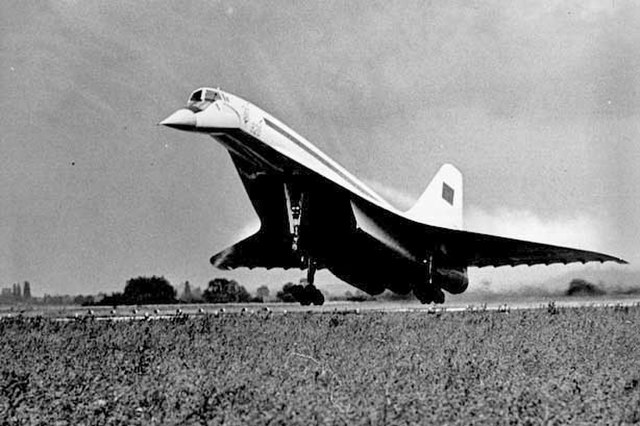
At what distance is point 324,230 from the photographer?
77.8ft

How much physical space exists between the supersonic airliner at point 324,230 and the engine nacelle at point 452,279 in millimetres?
48

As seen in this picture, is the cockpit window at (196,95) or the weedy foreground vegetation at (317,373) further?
the cockpit window at (196,95)

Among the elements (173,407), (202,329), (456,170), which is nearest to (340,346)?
(202,329)

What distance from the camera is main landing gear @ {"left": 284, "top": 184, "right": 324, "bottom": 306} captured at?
70.8 feet

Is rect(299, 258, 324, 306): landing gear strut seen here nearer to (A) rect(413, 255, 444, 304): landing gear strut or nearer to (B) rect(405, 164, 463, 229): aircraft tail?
(A) rect(413, 255, 444, 304): landing gear strut

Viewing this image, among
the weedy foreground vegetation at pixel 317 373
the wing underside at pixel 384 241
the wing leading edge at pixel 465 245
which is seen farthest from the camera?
the wing leading edge at pixel 465 245

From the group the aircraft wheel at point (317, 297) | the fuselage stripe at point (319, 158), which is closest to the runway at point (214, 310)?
the aircraft wheel at point (317, 297)

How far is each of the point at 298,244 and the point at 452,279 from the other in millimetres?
9060

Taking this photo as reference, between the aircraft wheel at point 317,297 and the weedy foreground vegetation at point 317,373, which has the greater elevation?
the aircraft wheel at point 317,297

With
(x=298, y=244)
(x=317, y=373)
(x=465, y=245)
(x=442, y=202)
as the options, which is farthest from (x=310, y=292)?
(x=317, y=373)

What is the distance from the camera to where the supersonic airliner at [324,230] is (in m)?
19.0

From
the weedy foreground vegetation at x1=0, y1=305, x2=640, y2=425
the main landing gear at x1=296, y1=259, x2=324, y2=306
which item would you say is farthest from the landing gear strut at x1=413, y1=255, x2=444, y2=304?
the weedy foreground vegetation at x1=0, y1=305, x2=640, y2=425

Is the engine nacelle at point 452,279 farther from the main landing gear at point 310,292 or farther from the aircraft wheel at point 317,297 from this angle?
the main landing gear at point 310,292

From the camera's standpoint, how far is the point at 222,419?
20.5ft
